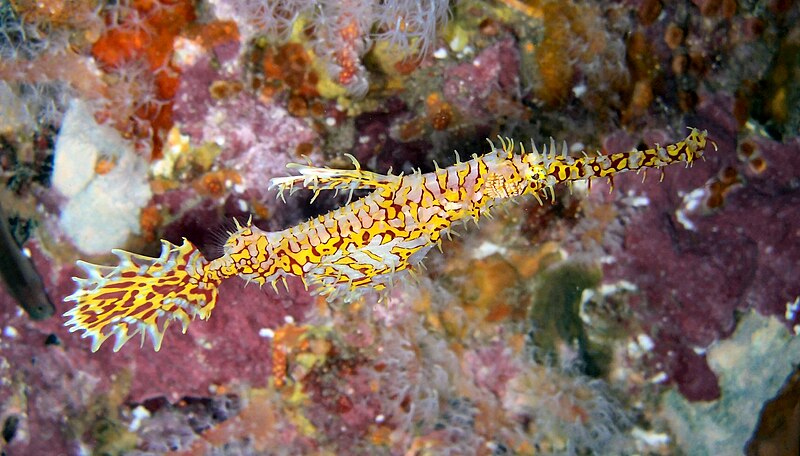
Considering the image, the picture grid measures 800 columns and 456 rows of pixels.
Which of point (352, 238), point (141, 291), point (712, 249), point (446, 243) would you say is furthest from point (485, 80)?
point (141, 291)

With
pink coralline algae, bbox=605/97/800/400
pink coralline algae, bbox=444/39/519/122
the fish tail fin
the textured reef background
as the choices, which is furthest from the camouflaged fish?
pink coralline algae, bbox=605/97/800/400

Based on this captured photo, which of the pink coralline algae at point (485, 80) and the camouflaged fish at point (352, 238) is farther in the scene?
the pink coralline algae at point (485, 80)

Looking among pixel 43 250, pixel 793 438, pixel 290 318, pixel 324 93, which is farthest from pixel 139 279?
pixel 793 438

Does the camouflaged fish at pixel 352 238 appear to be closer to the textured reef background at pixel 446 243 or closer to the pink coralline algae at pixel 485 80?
the textured reef background at pixel 446 243

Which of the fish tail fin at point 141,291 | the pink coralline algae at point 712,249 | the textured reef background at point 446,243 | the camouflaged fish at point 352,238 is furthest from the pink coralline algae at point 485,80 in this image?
the fish tail fin at point 141,291

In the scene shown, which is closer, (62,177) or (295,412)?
(62,177)

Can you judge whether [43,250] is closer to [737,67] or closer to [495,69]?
[495,69]
